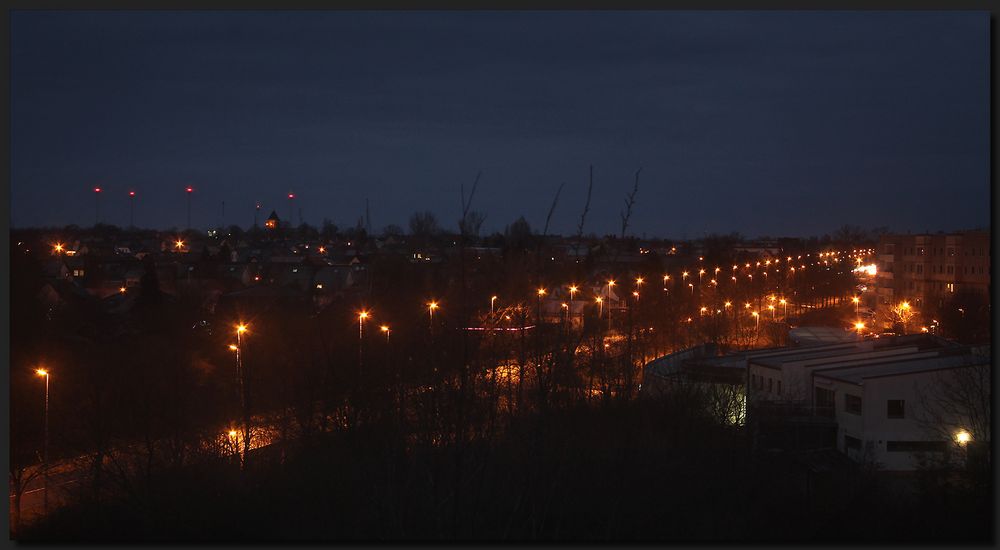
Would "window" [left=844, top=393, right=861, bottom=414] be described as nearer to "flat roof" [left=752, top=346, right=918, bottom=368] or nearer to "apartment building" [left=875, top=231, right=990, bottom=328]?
"flat roof" [left=752, top=346, right=918, bottom=368]

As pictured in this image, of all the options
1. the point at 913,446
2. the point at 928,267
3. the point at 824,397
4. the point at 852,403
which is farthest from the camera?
the point at 928,267

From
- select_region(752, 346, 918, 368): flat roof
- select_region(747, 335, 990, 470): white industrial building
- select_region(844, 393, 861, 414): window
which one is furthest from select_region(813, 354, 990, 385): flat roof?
select_region(752, 346, 918, 368): flat roof

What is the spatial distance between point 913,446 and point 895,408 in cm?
34

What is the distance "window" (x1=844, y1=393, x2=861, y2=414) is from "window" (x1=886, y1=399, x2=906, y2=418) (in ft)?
0.80

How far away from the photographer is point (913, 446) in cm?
729

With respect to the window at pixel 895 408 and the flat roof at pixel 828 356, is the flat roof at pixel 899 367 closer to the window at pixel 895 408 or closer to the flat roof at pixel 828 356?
the window at pixel 895 408

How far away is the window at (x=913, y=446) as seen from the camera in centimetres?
661

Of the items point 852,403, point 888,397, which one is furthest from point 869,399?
point 852,403

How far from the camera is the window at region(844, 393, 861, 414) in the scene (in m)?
7.60

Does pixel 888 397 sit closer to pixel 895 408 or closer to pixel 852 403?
pixel 895 408

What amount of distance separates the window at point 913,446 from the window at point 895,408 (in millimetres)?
237

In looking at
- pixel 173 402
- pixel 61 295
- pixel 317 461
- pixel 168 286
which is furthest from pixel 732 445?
pixel 168 286

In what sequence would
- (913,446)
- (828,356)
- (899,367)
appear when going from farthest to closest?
(828,356), (899,367), (913,446)

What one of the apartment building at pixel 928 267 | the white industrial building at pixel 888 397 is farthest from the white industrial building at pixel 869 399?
the apartment building at pixel 928 267
